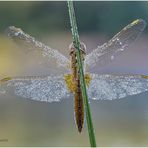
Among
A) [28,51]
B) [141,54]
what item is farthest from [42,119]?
[28,51]

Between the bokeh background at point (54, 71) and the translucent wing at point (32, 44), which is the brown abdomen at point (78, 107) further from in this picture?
the bokeh background at point (54, 71)

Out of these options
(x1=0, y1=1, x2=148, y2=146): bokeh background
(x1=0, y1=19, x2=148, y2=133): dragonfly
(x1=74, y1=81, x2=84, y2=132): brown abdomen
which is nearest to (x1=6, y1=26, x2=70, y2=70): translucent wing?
(x1=0, y1=19, x2=148, y2=133): dragonfly

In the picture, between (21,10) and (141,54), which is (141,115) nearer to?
(141,54)

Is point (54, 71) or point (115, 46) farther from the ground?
point (54, 71)

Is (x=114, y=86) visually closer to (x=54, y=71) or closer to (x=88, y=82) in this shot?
(x=88, y=82)

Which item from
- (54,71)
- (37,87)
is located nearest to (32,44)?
(37,87)

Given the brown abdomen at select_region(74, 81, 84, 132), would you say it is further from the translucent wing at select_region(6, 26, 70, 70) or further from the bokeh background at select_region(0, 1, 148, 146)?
the bokeh background at select_region(0, 1, 148, 146)
